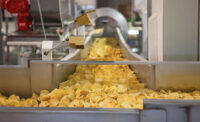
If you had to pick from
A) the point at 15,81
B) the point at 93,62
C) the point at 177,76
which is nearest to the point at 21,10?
the point at 15,81

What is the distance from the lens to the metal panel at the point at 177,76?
1705 mm

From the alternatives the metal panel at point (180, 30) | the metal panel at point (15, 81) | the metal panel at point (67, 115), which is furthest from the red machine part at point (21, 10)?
the metal panel at point (67, 115)

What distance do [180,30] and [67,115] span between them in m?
1.35

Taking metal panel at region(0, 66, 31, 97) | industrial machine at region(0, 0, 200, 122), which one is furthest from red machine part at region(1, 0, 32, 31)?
metal panel at region(0, 66, 31, 97)

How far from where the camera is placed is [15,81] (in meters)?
1.74

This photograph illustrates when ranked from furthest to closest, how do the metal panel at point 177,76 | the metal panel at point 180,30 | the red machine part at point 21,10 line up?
the red machine part at point 21,10, the metal panel at point 180,30, the metal panel at point 177,76

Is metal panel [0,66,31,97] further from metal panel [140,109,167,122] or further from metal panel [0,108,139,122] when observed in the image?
metal panel [140,109,167,122]

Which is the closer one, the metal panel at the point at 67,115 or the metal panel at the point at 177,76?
the metal panel at the point at 67,115

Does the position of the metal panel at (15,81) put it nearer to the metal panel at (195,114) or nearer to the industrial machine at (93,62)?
the industrial machine at (93,62)

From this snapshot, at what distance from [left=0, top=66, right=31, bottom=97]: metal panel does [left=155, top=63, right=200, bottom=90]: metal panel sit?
104cm

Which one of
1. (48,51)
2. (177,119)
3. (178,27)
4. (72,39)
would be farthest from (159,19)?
(177,119)

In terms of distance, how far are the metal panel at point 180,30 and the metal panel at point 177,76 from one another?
254mm

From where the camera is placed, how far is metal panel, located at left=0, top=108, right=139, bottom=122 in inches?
41.1

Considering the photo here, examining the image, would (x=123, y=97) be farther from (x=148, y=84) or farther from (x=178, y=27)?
(x=178, y=27)
